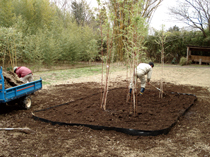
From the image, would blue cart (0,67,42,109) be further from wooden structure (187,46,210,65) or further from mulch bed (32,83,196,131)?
wooden structure (187,46,210,65)

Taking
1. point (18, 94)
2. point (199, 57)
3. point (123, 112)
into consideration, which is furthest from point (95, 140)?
point (199, 57)

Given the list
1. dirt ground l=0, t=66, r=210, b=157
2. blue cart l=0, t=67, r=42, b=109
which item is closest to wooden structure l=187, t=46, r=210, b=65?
dirt ground l=0, t=66, r=210, b=157

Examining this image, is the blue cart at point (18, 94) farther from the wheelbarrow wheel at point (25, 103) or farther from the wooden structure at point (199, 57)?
the wooden structure at point (199, 57)

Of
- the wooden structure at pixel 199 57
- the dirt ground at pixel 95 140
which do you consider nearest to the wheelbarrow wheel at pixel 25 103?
the dirt ground at pixel 95 140

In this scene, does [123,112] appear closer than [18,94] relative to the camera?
Yes

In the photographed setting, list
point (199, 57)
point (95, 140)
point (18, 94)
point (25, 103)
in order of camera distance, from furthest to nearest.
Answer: point (199, 57), point (25, 103), point (18, 94), point (95, 140)

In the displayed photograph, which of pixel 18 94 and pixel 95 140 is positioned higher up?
pixel 18 94

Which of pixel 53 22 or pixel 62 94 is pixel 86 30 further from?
pixel 62 94

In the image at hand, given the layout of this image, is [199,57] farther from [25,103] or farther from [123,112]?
[25,103]

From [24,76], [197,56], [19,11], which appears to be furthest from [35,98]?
[197,56]

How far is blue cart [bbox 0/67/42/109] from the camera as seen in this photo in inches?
138

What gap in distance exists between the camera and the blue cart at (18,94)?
3.52 meters

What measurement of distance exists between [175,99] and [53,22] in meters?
12.6

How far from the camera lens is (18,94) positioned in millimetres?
3854
